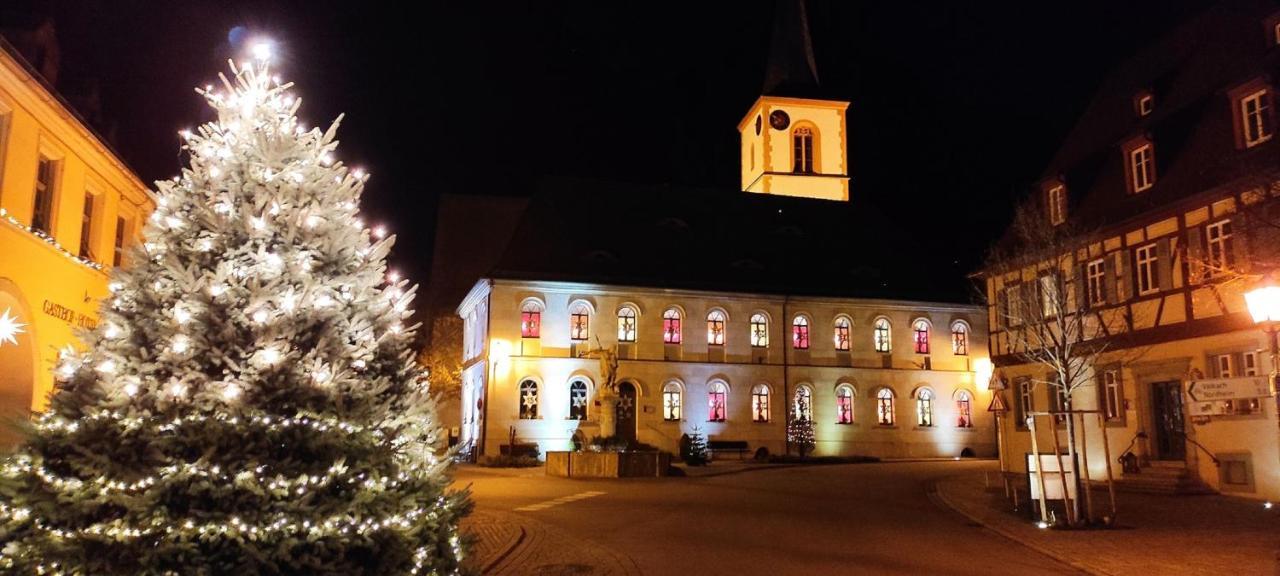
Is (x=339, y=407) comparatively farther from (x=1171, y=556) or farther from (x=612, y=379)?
(x=612, y=379)

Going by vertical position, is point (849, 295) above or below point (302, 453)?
above

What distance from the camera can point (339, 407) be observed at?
19.7ft

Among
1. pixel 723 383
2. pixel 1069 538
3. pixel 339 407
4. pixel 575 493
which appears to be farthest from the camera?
pixel 723 383

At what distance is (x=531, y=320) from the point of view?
38.9m

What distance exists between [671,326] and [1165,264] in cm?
2170

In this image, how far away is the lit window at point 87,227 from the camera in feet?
70.6

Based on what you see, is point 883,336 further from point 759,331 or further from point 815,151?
point 815,151

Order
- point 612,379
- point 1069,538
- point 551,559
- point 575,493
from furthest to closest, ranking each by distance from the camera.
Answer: point 612,379 → point 575,493 → point 1069,538 → point 551,559

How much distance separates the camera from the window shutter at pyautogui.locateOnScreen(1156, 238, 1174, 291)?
22875mm

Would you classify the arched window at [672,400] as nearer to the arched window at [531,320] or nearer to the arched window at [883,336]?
the arched window at [531,320]

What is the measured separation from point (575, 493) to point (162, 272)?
656 inches

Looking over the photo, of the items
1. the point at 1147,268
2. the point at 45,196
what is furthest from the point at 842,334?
the point at 45,196

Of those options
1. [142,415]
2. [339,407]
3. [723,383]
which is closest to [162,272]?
[142,415]

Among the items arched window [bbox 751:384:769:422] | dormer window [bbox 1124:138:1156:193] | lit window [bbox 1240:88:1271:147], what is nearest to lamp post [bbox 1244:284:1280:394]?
lit window [bbox 1240:88:1271:147]
